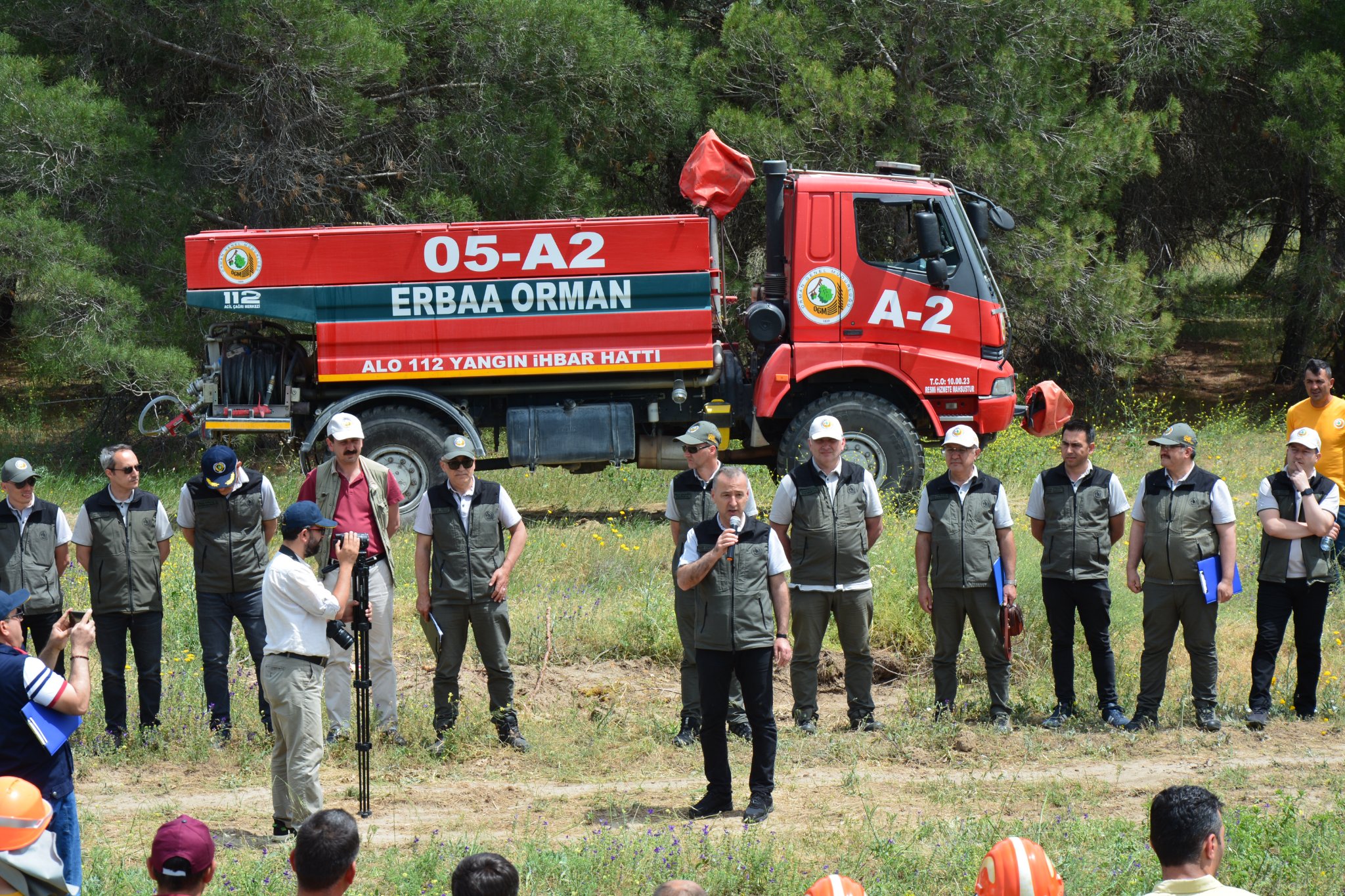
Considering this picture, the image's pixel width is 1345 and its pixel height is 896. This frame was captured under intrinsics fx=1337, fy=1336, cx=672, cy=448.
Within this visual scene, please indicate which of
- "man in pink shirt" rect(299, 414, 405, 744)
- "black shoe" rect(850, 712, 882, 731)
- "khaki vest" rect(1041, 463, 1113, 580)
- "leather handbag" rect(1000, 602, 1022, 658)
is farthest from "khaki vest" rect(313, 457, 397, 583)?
"khaki vest" rect(1041, 463, 1113, 580)

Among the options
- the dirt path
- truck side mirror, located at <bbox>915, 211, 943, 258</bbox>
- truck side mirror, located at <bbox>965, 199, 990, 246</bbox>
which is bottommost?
the dirt path

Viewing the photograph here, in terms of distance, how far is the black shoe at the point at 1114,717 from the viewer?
747 cm

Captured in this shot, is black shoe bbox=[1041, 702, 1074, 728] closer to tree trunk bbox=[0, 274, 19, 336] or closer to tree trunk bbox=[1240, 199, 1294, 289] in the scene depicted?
tree trunk bbox=[1240, 199, 1294, 289]

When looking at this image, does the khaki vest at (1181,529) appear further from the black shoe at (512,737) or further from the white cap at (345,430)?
the white cap at (345,430)

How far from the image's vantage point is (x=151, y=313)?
14.1 m

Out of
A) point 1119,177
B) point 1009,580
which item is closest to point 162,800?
point 1009,580

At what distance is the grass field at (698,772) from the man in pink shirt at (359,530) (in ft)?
0.71

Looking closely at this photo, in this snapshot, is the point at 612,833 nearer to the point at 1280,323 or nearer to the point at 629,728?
the point at 629,728

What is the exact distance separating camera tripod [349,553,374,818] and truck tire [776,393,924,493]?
5593 millimetres

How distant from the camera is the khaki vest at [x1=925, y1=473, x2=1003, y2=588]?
24.5 feet

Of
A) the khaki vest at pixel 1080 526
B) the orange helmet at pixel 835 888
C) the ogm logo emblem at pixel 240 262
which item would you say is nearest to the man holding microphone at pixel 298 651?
the orange helmet at pixel 835 888

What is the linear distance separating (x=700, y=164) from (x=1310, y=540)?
19.6 feet

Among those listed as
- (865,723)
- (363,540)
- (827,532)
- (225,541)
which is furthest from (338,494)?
(865,723)

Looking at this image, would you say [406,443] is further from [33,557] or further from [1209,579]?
[1209,579]
